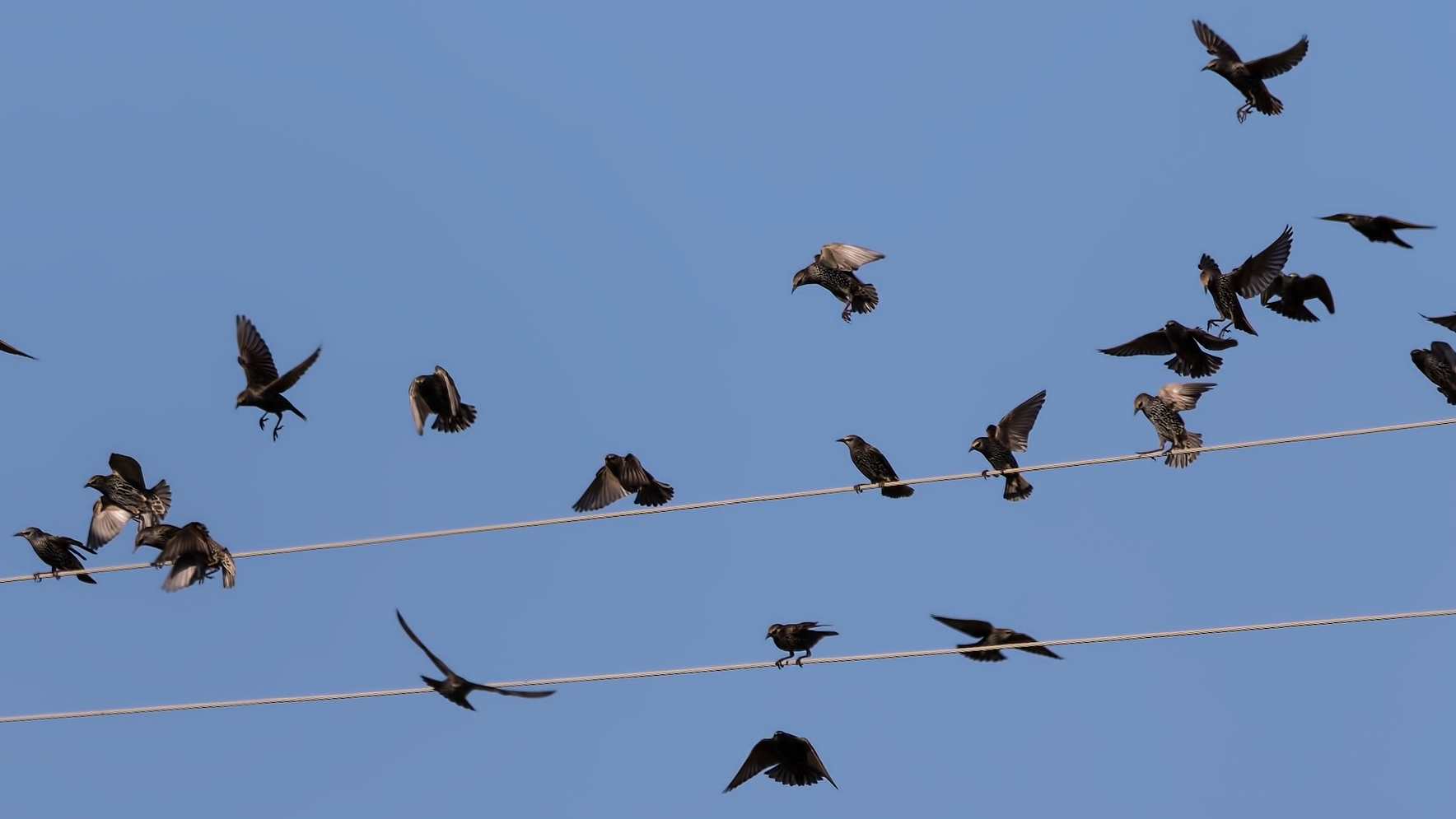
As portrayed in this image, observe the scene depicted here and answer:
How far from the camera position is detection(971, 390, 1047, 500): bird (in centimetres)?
1530

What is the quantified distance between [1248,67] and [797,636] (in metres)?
5.20

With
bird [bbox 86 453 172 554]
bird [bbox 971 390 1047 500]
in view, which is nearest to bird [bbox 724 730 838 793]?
bird [bbox 971 390 1047 500]

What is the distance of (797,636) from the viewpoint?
14516 mm

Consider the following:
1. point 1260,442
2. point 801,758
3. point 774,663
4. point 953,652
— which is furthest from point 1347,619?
point 801,758

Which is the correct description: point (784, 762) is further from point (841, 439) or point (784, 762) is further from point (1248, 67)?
point (1248, 67)

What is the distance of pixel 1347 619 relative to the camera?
1027cm

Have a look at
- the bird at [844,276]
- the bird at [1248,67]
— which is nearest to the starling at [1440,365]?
the bird at [1248,67]

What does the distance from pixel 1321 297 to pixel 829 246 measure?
3.95 meters

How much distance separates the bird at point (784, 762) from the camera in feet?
46.1

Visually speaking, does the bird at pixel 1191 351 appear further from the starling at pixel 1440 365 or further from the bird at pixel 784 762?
the bird at pixel 784 762

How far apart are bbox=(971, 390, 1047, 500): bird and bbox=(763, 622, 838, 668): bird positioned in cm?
176

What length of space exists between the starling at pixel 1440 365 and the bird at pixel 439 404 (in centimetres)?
654

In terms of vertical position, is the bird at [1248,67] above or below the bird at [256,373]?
above

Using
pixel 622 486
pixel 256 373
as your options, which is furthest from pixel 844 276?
pixel 256 373
